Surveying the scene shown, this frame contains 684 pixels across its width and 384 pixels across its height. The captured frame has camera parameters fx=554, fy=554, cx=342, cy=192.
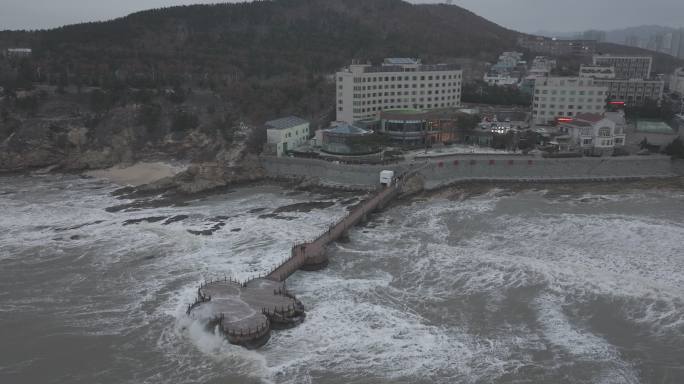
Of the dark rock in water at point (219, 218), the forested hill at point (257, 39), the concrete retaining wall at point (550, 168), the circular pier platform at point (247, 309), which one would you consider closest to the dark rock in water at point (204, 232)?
the dark rock in water at point (219, 218)

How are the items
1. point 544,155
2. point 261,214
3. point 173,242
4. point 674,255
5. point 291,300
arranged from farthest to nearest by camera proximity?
point 544,155, point 261,214, point 173,242, point 674,255, point 291,300

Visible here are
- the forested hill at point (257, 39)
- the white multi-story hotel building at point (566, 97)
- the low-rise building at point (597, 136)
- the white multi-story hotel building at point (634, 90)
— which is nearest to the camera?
the low-rise building at point (597, 136)

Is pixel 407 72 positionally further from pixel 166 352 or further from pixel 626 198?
pixel 166 352

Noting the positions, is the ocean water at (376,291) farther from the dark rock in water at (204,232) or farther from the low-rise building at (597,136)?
the low-rise building at (597,136)

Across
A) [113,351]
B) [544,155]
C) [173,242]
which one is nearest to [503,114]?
[544,155]

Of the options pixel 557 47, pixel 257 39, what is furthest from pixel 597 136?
pixel 557 47

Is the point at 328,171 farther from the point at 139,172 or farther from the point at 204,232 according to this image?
the point at 139,172

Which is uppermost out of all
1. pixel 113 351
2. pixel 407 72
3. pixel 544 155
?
pixel 407 72
